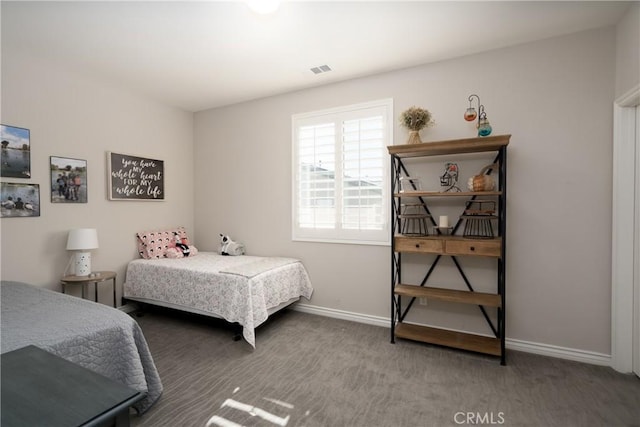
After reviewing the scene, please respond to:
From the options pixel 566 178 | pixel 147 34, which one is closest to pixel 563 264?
pixel 566 178

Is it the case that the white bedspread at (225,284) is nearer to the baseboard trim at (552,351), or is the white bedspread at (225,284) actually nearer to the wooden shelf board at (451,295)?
the baseboard trim at (552,351)

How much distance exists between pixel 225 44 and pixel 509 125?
2.62 m

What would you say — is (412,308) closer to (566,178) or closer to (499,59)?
(566,178)

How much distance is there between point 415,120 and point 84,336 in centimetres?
286

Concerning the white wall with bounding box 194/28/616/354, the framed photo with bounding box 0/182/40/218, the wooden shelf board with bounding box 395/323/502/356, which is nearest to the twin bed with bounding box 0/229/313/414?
the framed photo with bounding box 0/182/40/218

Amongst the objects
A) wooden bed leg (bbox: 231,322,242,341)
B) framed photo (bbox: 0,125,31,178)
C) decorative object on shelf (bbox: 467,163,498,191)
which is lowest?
wooden bed leg (bbox: 231,322,242,341)

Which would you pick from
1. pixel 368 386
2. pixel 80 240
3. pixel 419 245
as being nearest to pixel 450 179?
pixel 419 245

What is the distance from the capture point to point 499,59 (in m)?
2.65

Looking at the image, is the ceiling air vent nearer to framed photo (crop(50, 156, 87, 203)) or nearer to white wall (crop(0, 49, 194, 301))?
white wall (crop(0, 49, 194, 301))

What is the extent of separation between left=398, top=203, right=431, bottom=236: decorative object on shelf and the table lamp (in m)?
3.07

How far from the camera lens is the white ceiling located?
212cm

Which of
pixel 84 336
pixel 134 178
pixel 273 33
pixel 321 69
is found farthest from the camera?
pixel 134 178

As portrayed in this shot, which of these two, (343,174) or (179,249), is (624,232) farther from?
(179,249)

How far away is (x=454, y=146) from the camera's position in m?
2.48
